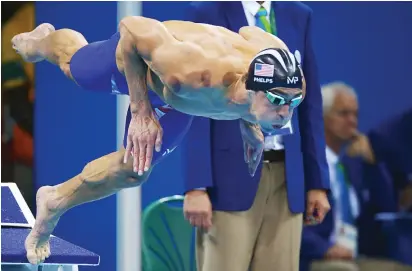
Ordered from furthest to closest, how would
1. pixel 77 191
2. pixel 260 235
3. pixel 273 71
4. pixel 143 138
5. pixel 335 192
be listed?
pixel 335 192 → pixel 260 235 → pixel 77 191 → pixel 143 138 → pixel 273 71

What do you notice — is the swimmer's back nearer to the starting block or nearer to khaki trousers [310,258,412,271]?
the starting block

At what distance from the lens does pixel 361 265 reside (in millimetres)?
4387

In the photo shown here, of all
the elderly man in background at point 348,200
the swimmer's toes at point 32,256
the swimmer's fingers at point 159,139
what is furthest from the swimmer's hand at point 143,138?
the elderly man in background at point 348,200

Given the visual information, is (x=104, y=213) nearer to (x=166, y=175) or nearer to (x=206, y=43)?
(x=166, y=175)

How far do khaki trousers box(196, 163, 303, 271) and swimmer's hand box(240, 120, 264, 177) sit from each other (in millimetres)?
279

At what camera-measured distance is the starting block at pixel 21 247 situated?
3100 mm

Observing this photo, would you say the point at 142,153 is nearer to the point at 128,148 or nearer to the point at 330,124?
the point at 128,148

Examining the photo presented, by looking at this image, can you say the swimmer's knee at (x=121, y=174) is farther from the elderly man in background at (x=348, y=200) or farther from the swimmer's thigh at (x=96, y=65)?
the elderly man in background at (x=348, y=200)

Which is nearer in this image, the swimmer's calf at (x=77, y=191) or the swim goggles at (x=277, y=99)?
the swim goggles at (x=277, y=99)

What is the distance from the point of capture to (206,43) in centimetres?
276

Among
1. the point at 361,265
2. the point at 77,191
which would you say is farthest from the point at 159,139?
the point at 361,265

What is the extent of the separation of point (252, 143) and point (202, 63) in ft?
1.34

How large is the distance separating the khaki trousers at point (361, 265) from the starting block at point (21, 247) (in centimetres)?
143

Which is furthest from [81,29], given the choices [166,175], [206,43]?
[206,43]
